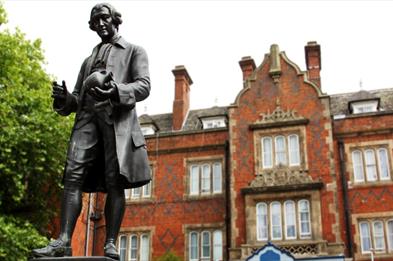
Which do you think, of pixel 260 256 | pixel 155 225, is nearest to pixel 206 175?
pixel 155 225

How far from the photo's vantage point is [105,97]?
16.9ft

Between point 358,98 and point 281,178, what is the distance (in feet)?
20.6

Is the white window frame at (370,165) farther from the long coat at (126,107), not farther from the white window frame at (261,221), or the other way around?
the long coat at (126,107)

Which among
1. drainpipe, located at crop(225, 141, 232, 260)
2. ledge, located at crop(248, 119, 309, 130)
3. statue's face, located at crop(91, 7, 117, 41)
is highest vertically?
ledge, located at crop(248, 119, 309, 130)

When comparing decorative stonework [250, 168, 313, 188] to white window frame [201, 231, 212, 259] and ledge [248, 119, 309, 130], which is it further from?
white window frame [201, 231, 212, 259]

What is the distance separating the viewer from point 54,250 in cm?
484

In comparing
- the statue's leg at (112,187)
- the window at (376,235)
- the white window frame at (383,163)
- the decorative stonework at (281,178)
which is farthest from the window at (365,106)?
the statue's leg at (112,187)

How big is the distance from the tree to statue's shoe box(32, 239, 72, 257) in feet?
41.5

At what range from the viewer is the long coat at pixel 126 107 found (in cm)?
526

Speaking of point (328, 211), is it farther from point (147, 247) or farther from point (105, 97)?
point (105, 97)

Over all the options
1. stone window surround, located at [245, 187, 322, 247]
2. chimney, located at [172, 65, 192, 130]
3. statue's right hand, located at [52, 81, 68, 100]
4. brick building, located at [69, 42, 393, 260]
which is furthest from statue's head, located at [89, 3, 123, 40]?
chimney, located at [172, 65, 192, 130]

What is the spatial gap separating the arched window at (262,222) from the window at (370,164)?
162 inches

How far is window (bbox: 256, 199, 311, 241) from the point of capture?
23.0m

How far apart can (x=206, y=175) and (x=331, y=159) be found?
5774 millimetres
